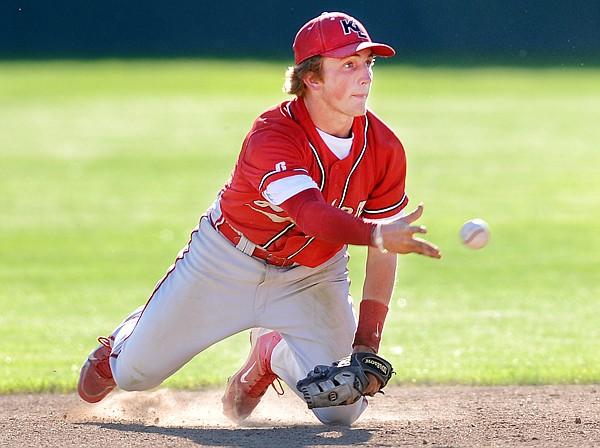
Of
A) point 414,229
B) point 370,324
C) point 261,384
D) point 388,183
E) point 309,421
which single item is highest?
point 414,229

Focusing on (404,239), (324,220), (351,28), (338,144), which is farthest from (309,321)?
(351,28)

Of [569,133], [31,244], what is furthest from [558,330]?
[569,133]

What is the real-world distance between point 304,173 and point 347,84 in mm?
482

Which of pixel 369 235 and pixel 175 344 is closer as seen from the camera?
pixel 369 235

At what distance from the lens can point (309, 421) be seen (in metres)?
5.32

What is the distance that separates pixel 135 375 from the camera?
5.18 m

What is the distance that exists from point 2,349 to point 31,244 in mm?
3967

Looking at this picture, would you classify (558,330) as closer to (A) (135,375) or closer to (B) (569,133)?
(A) (135,375)

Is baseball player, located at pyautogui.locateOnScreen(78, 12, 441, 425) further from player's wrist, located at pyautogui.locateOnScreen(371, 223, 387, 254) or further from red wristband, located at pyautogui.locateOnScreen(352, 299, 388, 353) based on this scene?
player's wrist, located at pyautogui.locateOnScreen(371, 223, 387, 254)

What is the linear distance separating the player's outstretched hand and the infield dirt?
2.82 ft

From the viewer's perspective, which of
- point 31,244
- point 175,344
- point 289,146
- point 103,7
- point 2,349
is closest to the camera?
point 289,146

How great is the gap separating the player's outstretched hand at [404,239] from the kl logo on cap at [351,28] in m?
0.99

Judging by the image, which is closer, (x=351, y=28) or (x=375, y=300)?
(x=351, y=28)

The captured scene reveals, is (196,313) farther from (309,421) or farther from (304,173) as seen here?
(304,173)
